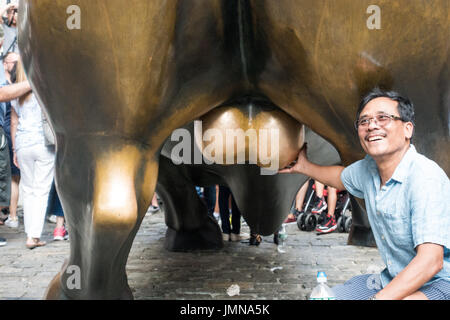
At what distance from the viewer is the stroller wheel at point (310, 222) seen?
217 inches

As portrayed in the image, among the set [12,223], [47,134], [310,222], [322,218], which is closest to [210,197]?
[310,222]

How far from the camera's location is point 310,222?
5539mm

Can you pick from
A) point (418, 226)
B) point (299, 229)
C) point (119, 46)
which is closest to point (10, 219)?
point (299, 229)

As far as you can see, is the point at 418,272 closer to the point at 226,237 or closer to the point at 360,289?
the point at 360,289

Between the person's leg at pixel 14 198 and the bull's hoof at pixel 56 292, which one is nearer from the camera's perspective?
the bull's hoof at pixel 56 292

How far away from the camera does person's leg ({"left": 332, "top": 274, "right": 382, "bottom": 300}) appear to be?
5.79 feet

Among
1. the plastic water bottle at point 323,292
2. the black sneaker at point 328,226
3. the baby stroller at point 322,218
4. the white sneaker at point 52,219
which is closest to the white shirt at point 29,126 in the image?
the white sneaker at point 52,219

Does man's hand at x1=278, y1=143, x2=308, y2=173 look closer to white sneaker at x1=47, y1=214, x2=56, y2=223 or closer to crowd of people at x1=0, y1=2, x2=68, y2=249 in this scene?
crowd of people at x1=0, y1=2, x2=68, y2=249

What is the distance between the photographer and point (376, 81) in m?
1.67

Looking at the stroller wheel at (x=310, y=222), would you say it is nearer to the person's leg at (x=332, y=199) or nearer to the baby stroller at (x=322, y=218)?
the baby stroller at (x=322, y=218)

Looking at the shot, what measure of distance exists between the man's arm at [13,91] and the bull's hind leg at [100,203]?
291 centimetres

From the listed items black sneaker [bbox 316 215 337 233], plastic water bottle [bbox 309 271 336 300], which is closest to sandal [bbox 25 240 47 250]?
black sneaker [bbox 316 215 337 233]

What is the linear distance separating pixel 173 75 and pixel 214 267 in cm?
222

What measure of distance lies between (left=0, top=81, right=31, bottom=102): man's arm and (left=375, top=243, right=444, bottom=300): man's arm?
385 cm
